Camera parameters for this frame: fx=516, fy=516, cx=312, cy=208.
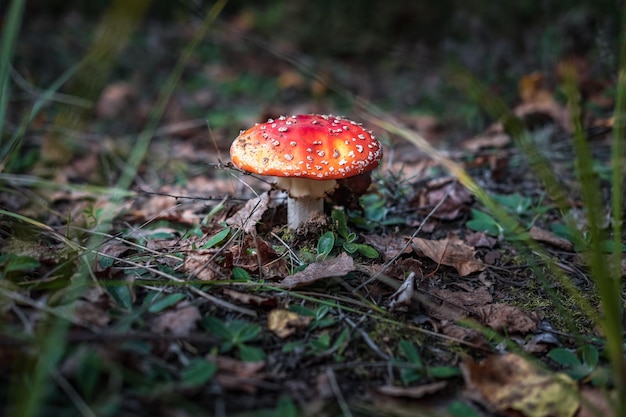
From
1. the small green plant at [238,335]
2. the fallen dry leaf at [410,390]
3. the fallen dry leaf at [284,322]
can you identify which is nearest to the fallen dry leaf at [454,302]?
the fallen dry leaf at [410,390]

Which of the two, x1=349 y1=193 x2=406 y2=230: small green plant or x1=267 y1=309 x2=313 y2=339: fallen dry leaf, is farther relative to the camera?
x1=349 y1=193 x2=406 y2=230: small green plant

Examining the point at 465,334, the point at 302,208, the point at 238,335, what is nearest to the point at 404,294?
the point at 465,334

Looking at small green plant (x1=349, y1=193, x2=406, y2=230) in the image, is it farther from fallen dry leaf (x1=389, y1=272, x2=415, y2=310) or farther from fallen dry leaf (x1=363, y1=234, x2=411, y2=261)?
fallen dry leaf (x1=389, y1=272, x2=415, y2=310)

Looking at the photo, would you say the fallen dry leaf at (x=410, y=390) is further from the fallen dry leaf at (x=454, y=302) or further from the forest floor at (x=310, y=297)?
the fallen dry leaf at (x=454, y=302)

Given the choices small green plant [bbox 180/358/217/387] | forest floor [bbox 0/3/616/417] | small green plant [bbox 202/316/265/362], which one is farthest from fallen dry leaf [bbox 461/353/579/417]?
small green plant [bbox 180/358/217/387]

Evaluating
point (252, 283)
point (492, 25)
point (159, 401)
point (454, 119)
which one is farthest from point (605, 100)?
point (159, 401)

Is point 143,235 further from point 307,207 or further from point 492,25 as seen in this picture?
point 492,25

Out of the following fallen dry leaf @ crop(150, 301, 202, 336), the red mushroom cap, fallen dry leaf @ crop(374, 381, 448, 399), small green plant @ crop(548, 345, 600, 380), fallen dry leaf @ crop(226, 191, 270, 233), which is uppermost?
the red mushroom cap
